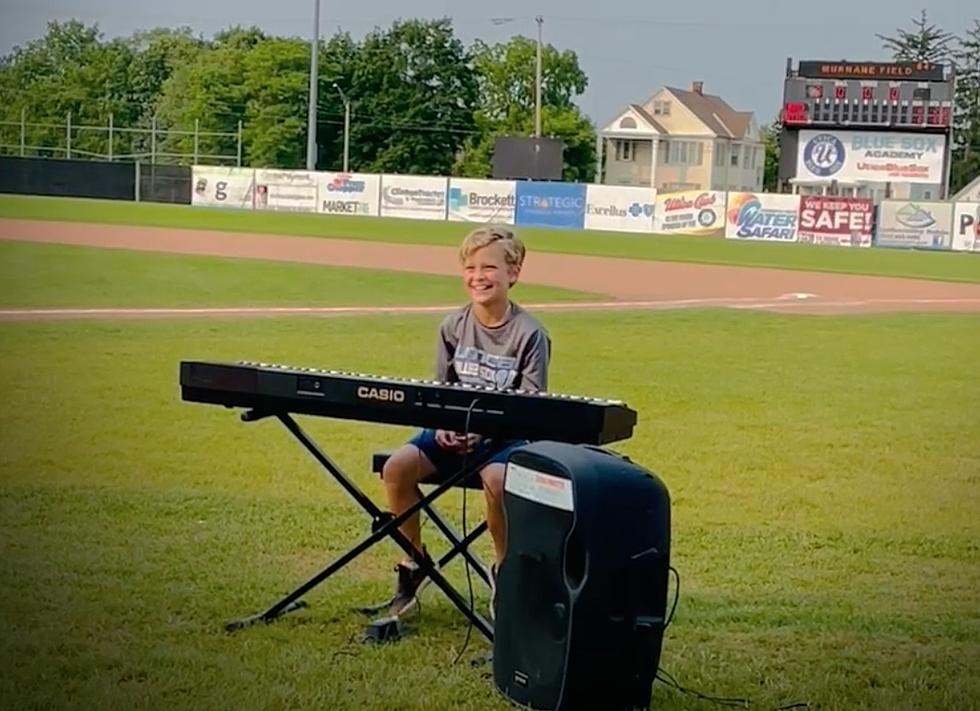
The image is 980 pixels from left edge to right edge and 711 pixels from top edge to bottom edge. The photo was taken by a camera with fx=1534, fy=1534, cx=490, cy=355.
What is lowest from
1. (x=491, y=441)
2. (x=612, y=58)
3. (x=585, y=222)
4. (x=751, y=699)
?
(x=751, y=699)

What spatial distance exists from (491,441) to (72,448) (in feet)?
7.91

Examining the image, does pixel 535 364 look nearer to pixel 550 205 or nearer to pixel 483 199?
pixel 483 199

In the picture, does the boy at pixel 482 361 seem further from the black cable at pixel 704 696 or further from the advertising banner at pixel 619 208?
the advertising banner at pixel 619 208

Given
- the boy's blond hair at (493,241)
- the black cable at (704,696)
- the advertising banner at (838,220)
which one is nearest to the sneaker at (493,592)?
the black cable at (704,696)

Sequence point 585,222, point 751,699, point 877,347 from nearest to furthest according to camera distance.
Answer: point 751,699
point 585,222
point 877,347

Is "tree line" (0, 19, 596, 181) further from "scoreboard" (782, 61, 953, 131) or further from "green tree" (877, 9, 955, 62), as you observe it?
"green tree" (877, 9, 955, 62)

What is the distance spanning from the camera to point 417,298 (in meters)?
8.02

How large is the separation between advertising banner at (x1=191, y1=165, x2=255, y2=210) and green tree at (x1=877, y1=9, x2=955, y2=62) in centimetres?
226

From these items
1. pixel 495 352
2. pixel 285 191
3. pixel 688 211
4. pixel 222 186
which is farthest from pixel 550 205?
pixel 495 352

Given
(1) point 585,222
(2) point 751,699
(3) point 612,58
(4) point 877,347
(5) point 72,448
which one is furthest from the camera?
(4) point 877,347

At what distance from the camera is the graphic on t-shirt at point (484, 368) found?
3480mm

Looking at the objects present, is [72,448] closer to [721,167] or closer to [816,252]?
[721,167]

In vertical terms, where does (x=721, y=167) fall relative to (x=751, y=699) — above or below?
above

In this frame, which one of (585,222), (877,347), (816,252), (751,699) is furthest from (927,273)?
(751,699)
